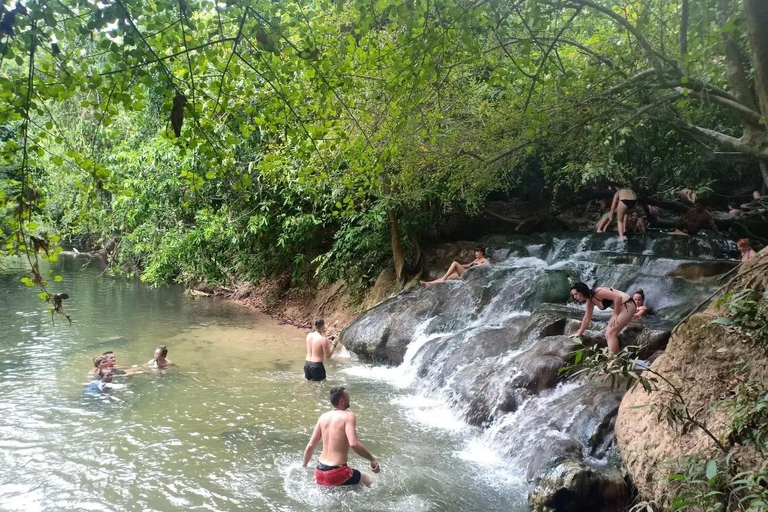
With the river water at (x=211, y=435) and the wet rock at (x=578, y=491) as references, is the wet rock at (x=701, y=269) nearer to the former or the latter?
the river water at (x=211, y=435)

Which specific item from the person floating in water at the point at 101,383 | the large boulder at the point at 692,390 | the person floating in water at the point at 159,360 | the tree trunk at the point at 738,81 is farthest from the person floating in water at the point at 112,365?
the tree trunk at the point at 738,81

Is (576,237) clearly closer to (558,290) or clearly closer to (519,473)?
(558,290)

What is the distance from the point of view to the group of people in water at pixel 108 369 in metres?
8.59

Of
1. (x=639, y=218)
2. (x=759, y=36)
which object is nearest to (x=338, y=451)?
(x=759, y=36)

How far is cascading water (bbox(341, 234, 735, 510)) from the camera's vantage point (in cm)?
612

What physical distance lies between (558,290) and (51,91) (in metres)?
8.89

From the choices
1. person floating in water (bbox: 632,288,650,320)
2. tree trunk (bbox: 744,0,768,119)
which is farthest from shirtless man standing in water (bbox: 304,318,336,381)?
tree trunk (bbox: 744,0,768,119)

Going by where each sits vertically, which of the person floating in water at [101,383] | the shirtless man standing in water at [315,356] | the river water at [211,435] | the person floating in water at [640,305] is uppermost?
the person floating in water at [640,305]

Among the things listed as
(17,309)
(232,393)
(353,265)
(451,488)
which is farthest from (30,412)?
(17,309)

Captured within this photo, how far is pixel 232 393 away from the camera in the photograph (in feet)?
28.6

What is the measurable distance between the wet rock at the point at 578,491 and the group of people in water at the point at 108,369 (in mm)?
6535

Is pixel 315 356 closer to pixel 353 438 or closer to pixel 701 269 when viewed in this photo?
pixel 353 438

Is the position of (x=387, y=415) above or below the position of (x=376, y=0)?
below

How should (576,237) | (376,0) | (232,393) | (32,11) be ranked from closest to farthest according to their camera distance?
(32,11)
(376,0)
(232,393)
(576,237)
